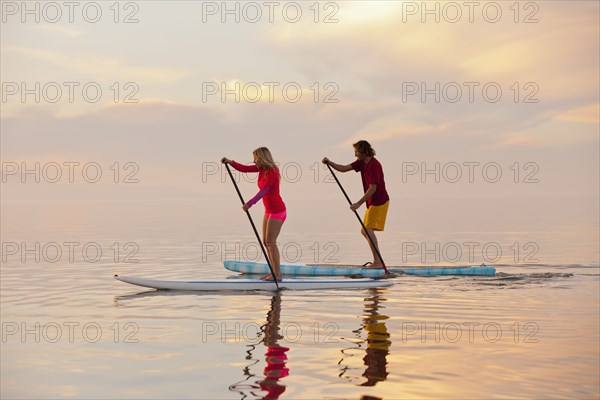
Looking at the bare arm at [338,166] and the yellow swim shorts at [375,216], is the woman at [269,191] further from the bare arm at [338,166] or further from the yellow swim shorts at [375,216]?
the yellow swim shorts at [375,216]

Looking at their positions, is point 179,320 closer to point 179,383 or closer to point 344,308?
point 344,308

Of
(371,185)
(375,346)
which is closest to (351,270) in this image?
(371,185)

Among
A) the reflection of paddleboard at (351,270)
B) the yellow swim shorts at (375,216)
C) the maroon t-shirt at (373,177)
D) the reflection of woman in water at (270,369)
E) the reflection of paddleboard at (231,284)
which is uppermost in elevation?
the maroon t-shirt at (373,177)

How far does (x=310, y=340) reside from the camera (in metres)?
10.4

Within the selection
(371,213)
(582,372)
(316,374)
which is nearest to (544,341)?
(582,372)

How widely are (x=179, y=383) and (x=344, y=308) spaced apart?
543 cm

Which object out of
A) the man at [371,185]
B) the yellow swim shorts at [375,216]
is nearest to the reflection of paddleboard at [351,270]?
the man at [371,185]

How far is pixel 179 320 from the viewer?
12.1 meters

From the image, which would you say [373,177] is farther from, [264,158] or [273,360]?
[273,360]

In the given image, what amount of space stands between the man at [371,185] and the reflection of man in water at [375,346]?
5.05 meters

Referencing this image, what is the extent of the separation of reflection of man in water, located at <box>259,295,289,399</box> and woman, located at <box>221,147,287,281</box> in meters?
2.95

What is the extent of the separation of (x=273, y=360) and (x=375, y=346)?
1357 millimetres

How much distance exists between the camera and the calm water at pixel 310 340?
8125 mm

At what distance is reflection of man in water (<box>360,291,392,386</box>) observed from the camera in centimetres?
846
